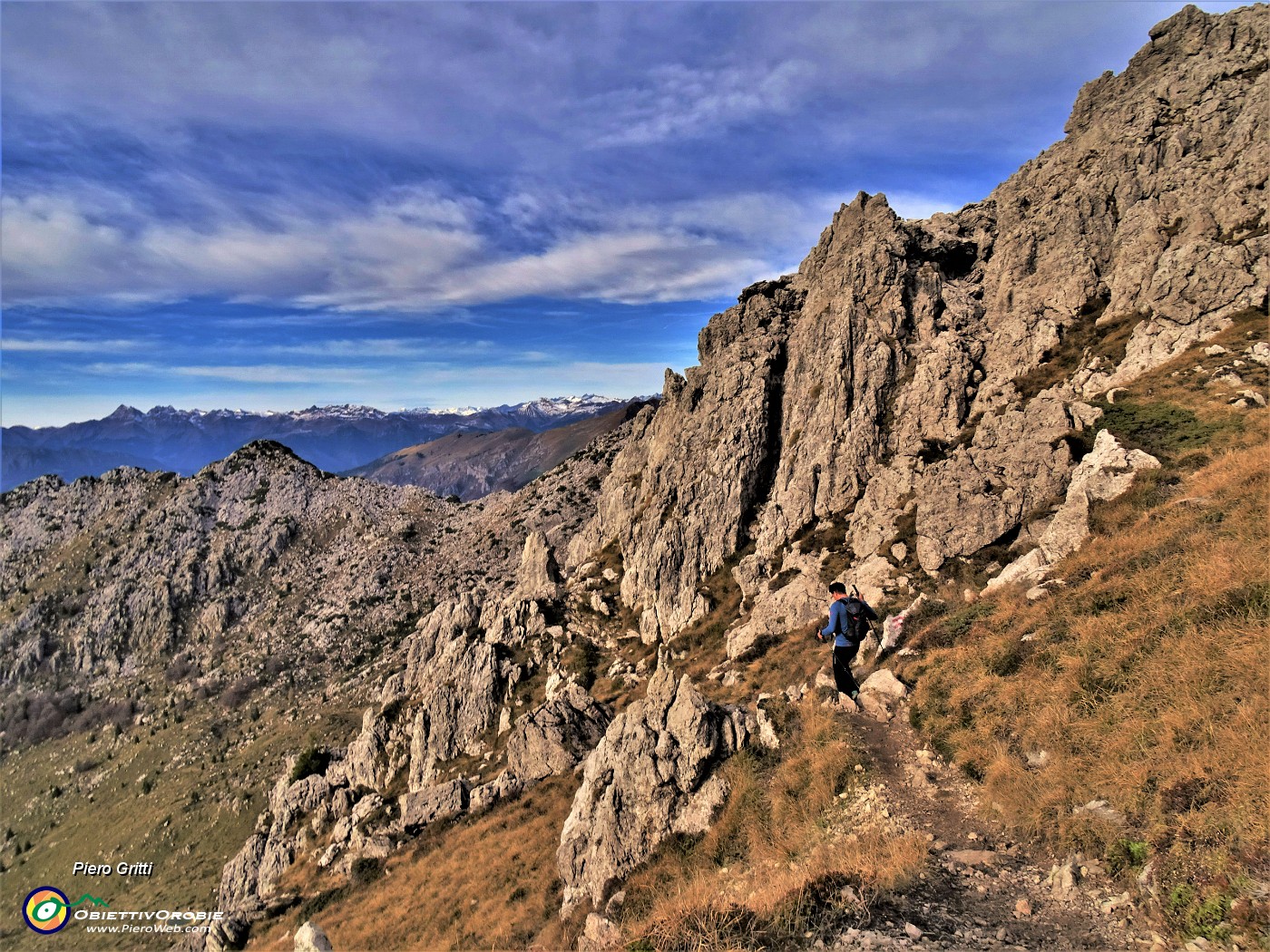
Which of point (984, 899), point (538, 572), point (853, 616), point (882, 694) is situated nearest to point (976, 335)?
point (882, 694)

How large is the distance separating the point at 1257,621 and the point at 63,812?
125230 mm

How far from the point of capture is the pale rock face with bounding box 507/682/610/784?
1523 inches

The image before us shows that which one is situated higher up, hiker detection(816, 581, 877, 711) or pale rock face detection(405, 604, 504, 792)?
hiker detection(816, 581, 877, 711)

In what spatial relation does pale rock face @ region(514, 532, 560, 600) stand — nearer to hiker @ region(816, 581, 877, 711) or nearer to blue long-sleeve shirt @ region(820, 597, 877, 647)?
hiker @ region(816, 581, 877, 711)

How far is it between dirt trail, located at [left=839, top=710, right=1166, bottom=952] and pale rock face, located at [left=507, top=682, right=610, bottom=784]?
29510 mm

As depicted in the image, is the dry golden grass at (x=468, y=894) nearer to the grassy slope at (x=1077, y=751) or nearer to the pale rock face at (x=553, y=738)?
the grassy slope at (x=1077, y=751)

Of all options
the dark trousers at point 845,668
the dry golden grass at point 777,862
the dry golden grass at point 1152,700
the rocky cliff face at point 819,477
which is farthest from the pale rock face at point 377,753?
the dry golden grass at point 1152,700

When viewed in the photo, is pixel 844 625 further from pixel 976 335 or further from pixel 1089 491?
pixel 976 335

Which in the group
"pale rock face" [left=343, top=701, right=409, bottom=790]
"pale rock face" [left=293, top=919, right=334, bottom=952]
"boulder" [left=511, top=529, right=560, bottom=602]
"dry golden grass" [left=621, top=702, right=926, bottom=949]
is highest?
"dry golden grass" [left=621, top=702, right=926, bottom=949]

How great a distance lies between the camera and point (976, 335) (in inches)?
2064

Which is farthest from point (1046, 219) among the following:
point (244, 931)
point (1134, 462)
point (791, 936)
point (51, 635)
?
point (51, 635)

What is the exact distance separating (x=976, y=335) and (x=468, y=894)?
61330 mm

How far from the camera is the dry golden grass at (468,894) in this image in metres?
21.3

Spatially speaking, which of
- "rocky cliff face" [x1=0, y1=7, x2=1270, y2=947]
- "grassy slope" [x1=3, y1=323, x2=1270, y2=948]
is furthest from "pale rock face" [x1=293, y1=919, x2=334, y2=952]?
"rocky cliff face" [x1=0, y1=7, x2=1270, y2=947]
